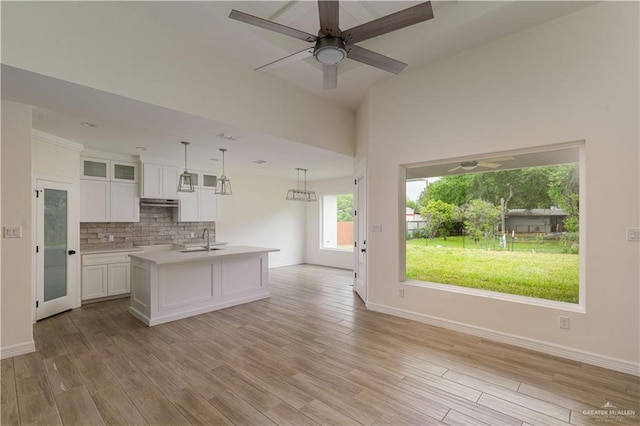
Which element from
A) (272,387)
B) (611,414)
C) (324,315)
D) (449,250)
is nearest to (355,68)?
(449,250)

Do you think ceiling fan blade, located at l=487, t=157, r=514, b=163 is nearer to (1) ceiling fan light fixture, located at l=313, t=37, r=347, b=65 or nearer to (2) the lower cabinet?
(1) ceiling fan light fixture, located at l=313, t=37, r=347, b=65

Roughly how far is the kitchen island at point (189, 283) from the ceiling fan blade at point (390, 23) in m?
3.44

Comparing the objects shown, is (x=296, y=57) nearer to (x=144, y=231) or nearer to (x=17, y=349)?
(x=17, y=349)

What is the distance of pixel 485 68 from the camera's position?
351cm

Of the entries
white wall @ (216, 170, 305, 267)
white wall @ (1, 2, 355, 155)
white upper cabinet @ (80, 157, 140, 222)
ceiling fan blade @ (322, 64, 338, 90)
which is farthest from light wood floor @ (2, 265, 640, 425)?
white wall @ (216, 170, 305, 267)

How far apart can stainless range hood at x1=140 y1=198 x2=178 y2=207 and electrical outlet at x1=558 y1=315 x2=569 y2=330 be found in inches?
261

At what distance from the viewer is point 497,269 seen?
12.2ft

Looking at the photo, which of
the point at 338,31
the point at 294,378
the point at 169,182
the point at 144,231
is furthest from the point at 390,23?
the point at 144,231

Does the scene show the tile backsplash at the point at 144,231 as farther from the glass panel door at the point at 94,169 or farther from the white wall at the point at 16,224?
the white wall at the point at 16,224

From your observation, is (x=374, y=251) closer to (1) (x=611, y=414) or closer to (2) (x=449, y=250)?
(2) (x=449, y=250)

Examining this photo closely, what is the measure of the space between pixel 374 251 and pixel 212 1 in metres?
3.65

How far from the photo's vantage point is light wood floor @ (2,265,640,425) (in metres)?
2.16

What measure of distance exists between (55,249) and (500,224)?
6.31 meters

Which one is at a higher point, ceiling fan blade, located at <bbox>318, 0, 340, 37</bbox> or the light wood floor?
ceiling fan blade, located at <bbox>318, 0, 340, 37</bbox>
